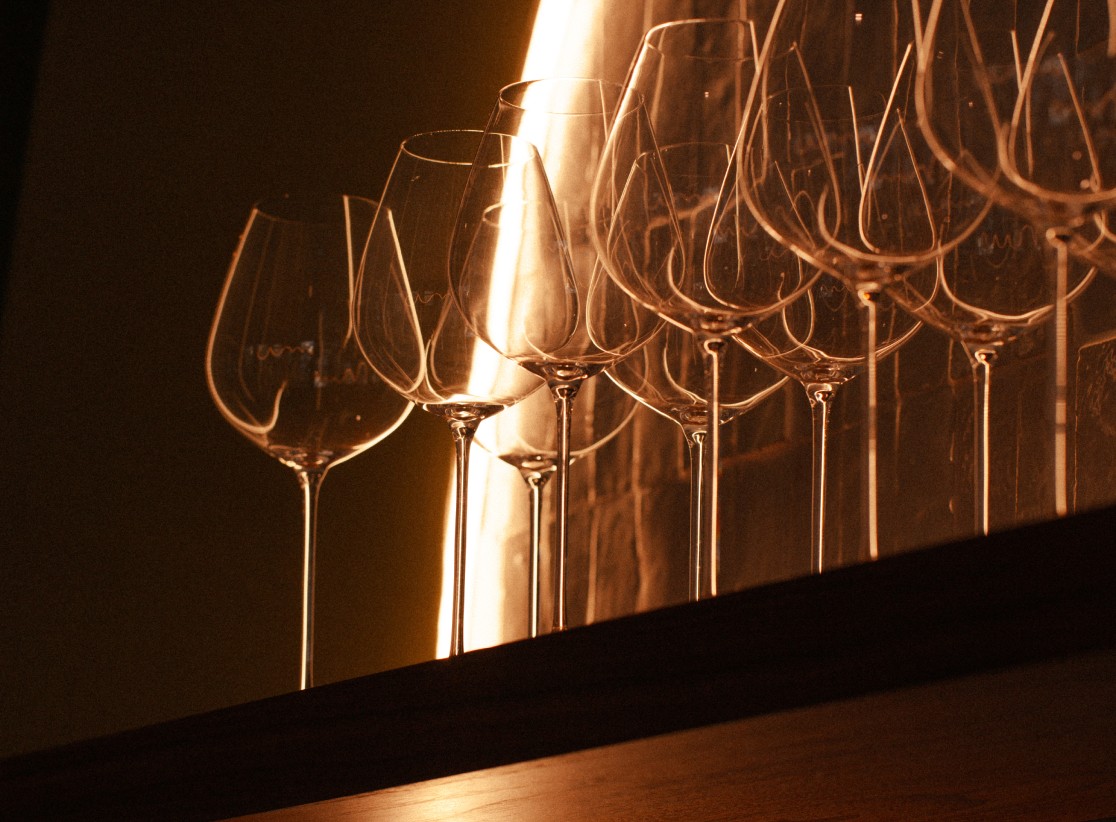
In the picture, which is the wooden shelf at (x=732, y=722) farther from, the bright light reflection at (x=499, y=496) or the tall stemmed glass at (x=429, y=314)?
the bright light reflection at (x=499, y=496)

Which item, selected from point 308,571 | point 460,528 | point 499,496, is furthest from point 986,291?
point 499,496

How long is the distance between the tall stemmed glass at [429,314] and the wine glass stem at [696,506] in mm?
92

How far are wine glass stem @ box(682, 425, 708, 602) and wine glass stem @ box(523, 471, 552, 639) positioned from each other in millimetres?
79

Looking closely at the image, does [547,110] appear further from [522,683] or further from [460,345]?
[522,683]

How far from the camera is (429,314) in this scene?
856mm

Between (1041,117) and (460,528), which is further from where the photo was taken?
(460,528)

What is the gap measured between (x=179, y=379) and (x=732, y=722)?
4.70ft

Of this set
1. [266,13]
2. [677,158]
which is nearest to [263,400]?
[677,158]

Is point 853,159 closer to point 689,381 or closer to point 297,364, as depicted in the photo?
point 689,381

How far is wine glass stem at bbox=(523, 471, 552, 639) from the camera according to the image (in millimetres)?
761

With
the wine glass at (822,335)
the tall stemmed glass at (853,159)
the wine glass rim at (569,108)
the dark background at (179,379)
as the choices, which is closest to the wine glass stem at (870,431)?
the tall stemmed glass at (853,159)

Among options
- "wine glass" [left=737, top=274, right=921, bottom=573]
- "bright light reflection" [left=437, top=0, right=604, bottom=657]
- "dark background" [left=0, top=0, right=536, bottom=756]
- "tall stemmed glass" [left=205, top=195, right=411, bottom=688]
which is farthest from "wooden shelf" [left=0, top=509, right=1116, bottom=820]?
"dark background" [left=0, top=0, right=536, bottom=756]

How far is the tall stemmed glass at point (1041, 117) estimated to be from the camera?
19.2 inches

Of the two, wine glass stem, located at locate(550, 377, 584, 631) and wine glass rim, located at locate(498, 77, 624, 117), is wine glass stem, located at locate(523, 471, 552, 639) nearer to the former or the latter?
wine glass stem, located at locate(550, 377, 584, 631)
